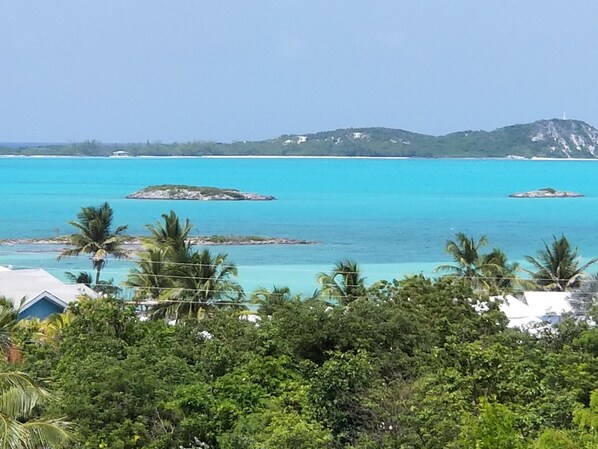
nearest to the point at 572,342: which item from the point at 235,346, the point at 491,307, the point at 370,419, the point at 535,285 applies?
the point at 491,307

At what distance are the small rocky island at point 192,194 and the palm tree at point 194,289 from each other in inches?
3765

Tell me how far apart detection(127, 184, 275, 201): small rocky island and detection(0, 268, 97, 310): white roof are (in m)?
89.8

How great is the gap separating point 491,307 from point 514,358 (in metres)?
4.51

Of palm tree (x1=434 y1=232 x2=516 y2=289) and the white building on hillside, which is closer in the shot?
the white building on hillside

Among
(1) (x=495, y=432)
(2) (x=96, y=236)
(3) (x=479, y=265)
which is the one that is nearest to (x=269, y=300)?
(3) (x=479, y=265)

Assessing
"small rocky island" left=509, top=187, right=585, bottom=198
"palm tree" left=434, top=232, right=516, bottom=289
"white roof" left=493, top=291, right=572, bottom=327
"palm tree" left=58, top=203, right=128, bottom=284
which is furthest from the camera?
"small rocky island" left=509, top=187, right=585, bottom=198

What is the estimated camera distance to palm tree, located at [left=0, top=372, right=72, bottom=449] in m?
10.3

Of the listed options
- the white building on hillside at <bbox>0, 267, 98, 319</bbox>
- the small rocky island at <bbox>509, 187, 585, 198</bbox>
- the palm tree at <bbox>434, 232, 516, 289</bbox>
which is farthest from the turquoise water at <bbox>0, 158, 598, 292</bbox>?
the white building on hillside at <bbox>0, 267, 98, 319</bbox>

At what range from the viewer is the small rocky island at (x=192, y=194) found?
130 m

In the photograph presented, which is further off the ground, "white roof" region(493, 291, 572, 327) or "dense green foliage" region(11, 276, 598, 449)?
"dense green foliage" region(11, 276, 598, 449)

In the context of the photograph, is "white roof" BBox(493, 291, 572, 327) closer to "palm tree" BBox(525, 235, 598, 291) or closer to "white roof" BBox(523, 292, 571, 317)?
"white roof" BBox(523, 292, 571, 317)

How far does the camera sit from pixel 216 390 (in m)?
15.1

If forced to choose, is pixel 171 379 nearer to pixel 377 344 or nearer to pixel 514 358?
pixel 377 344

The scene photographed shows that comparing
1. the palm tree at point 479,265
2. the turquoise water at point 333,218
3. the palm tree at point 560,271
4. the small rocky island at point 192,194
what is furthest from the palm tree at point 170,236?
the small rocky island at point 192,194
